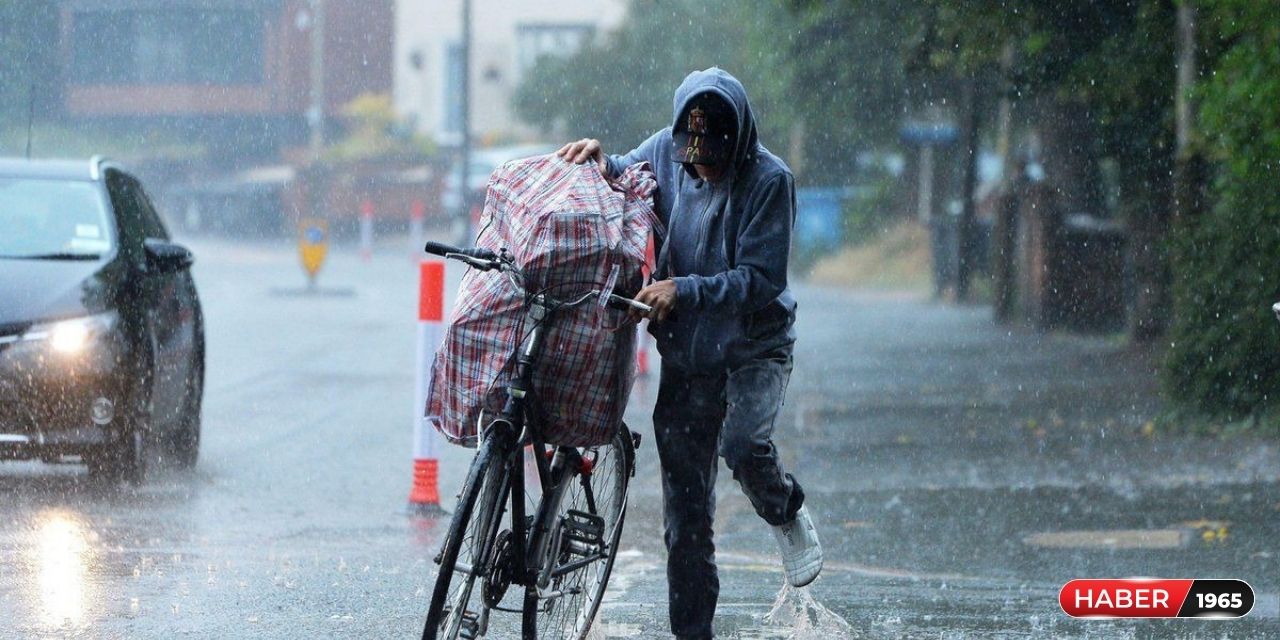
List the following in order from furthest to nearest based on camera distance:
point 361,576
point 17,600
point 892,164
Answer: point 892,164 < point 361,576 < point 17,600

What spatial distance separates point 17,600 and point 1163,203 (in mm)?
13261

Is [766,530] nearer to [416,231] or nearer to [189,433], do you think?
[189,433]

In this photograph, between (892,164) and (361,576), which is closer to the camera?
(361,576)

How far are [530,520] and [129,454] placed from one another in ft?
14.5

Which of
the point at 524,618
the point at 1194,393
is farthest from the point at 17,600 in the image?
the point at 1194,393

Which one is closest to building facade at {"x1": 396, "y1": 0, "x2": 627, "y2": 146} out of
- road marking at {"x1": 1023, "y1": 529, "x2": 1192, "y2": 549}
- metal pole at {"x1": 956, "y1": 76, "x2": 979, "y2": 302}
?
metal pole at {"x1": 956, "y1": 76, "x2": 979, "y2": 302}

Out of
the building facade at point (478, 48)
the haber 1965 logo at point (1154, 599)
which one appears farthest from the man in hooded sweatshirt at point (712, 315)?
the building facade at point (478, 48)

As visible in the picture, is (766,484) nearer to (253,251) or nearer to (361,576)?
(361,576)

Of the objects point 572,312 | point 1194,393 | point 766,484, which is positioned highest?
point 572,312

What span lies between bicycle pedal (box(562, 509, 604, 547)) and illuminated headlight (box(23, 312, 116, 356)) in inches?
157

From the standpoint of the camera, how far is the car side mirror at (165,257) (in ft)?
31.3

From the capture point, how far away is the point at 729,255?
5500 millimetres

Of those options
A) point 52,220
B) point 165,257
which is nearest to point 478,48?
point 52,220

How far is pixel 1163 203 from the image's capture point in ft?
58.3
